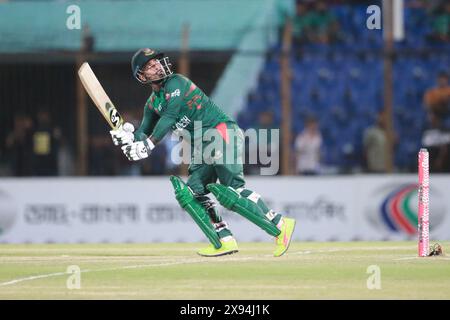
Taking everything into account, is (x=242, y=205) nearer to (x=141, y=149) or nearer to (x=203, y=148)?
(x=203, y=148)

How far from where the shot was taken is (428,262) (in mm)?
10539

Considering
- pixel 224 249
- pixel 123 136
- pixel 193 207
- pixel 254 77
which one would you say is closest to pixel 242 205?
pixel 193 207

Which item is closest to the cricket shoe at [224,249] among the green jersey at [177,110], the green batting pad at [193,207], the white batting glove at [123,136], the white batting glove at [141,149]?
the green batting pad at [193,207]

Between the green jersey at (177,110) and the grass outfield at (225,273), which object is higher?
the green jersey at (177,110)

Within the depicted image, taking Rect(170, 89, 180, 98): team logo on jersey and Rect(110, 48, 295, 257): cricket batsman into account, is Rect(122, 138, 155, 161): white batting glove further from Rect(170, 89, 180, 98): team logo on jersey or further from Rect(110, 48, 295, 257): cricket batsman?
Rect(170, 89, 180, 98): team logo on jersey

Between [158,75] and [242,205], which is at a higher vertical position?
[158,75]

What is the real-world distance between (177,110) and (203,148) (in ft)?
1.96

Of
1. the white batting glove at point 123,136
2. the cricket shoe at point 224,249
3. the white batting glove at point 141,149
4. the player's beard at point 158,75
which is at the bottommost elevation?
the cricket shoe at point 224,249

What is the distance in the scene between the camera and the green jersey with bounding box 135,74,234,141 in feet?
34.9

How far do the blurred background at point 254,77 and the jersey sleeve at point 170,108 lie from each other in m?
4.18

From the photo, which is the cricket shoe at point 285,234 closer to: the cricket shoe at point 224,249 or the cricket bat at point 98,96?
the cricket shoe at point 224,249

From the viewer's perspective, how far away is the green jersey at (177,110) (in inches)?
419

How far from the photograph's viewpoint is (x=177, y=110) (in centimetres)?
1068

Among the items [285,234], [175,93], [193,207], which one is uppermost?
[175,93]
